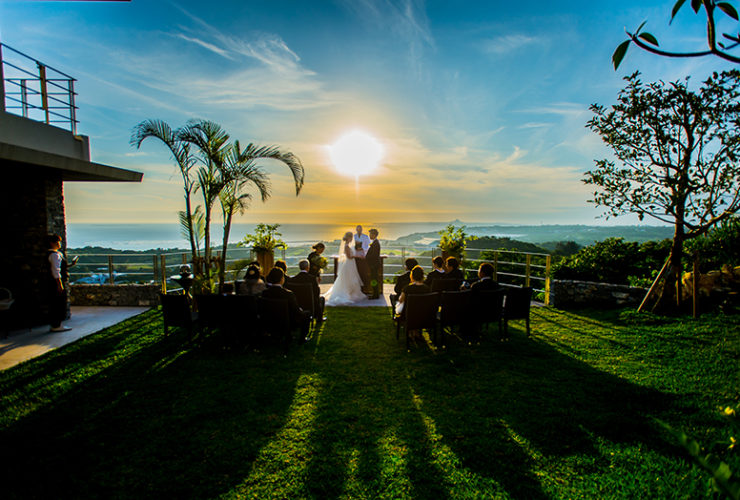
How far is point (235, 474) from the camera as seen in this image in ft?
9.21

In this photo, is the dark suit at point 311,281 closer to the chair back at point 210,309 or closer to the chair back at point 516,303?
the chair back at point 210,309

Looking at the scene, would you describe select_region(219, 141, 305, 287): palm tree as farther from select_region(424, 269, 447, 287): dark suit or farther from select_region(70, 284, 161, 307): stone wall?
select_region(424, 269, 447, 287): dark suit

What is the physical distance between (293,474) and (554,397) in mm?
2692

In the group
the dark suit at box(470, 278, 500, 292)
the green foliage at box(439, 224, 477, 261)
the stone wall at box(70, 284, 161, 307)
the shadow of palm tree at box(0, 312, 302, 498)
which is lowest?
the shadow of palm tree at box(0, 312, 302, 498)

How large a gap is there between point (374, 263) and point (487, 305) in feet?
13.5

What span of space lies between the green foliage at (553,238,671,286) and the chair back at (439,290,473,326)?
4503mm

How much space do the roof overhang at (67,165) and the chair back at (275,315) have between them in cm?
384

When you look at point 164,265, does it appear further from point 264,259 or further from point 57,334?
point 57,334

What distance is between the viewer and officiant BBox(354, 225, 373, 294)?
30.2 feet

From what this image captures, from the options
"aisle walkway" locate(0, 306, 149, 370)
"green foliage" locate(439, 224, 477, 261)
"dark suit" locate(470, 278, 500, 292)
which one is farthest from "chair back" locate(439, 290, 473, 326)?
"aisle walkway" locate(0, 306, 149, 370)

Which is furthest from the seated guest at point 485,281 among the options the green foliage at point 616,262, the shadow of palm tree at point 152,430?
the green foliage at point 616,262

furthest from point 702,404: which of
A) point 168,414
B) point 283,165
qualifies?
point 283,165

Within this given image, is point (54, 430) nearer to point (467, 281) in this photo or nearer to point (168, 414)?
point (168, 414)

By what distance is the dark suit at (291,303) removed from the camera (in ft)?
17.4
